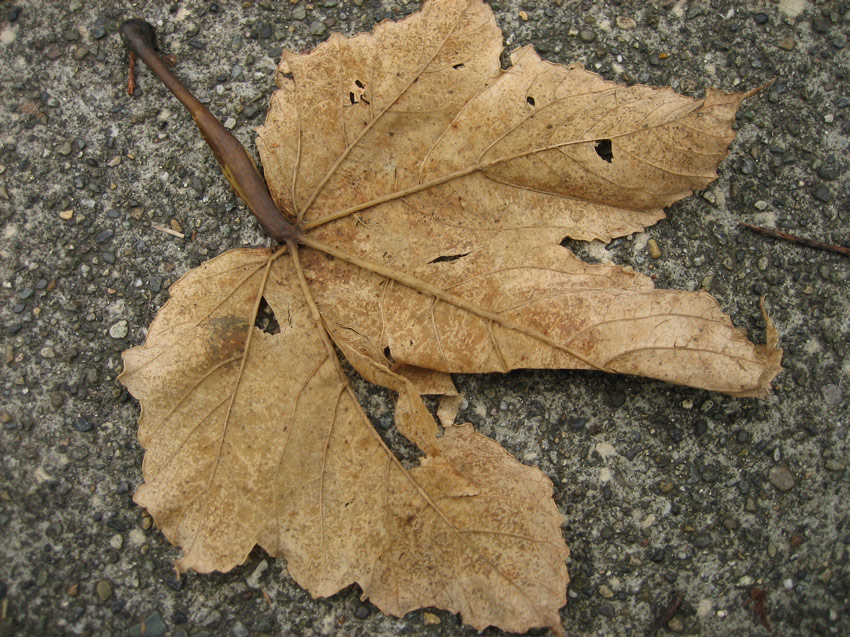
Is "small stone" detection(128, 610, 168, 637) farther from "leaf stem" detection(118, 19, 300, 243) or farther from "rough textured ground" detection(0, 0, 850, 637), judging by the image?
"leaf stem" detection(118, 19, 300, 243)

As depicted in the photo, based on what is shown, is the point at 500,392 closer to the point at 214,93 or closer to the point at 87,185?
the point at 214,93

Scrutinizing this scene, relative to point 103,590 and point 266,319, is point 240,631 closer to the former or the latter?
point 103,590

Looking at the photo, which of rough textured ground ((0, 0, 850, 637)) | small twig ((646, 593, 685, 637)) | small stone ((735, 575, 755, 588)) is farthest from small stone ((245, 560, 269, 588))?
small stone ((735, 575, 755, 588))

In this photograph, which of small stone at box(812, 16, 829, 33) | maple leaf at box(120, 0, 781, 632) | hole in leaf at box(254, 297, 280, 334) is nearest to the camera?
maple leaf at box(120, 0, 781, 632)

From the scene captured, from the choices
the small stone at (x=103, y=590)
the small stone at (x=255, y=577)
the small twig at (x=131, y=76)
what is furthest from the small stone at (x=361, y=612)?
the small twig at (x=131, y=76)

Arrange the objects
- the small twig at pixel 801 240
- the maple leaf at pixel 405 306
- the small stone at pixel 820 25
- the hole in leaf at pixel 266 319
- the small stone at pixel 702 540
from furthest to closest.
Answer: the small stone at pixel 820 25 < the small twig at pixel 801 240 < the small stone at pixel 702 540 < the hole in leaf at pixel 266 319 < the maple leaf at pixel 405 306

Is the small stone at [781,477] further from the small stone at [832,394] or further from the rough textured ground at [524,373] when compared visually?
the small stone at [832,394]
